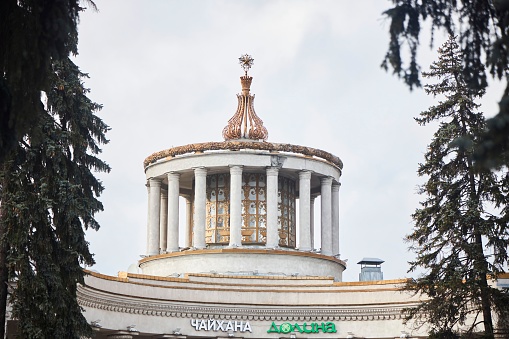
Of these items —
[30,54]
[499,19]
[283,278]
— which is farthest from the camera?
[283,278]

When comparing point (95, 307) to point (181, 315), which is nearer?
point (95, 307)

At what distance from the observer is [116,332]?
1512 inches

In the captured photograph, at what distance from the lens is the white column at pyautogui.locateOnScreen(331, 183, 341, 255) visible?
49500 mm

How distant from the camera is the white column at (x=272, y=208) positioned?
151 feet

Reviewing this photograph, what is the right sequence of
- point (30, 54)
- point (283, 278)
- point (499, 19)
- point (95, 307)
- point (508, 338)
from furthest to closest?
point (283, 278) → point (95, 307) → point (508, 338) → point (30, 54) → point (499, 19)

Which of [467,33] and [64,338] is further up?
[467,33]

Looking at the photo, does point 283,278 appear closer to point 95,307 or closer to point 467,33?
point 95,307

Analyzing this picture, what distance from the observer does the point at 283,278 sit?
4319cm

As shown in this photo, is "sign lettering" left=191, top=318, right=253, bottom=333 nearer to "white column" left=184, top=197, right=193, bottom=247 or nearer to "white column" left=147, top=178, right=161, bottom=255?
"white column" left=147, top=178, right=161, bottom=255

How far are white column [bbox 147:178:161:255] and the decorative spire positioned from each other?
4.43 meters

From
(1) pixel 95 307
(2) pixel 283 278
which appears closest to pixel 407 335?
(2) pixel 283 278

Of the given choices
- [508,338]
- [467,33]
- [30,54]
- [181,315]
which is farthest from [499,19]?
[181,315]

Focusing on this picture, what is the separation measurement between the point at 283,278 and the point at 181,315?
203 inches

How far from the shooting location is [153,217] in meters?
49.1
